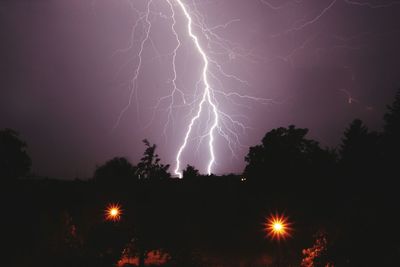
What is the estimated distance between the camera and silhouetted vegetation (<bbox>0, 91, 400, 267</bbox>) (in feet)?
24.1

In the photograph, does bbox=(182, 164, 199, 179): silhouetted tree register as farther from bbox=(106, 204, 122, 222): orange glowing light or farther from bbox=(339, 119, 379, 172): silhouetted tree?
bbox=(339, 119, 379, 172): silhouetted tree

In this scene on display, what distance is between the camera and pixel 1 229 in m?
11.6

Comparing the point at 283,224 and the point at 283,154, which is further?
the point at 283,154

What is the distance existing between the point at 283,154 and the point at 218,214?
4259 millimetres

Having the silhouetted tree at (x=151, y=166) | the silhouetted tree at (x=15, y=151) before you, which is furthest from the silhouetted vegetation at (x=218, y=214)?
the silhouetted tree at (x=15, y=151)

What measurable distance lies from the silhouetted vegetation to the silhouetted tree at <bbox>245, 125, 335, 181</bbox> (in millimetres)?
51

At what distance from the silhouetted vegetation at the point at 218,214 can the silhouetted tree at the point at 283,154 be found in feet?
0.17

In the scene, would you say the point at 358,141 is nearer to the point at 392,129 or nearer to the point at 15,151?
the point at 392,129

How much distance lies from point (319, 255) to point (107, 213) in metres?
8.85

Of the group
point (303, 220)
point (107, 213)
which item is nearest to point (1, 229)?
point (107, 213)

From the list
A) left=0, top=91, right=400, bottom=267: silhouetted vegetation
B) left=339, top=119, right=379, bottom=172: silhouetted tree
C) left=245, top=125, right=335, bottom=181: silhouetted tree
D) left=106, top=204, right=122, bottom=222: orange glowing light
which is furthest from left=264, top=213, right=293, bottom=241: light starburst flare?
left=339, top=119, right=379, bottom=172: silhouetted tree

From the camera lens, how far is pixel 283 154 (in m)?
17.0

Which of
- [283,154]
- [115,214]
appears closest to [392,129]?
[283,154]

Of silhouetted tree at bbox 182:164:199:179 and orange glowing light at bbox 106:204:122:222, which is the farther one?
silhouetted tree at bbox 182:164:199:179
